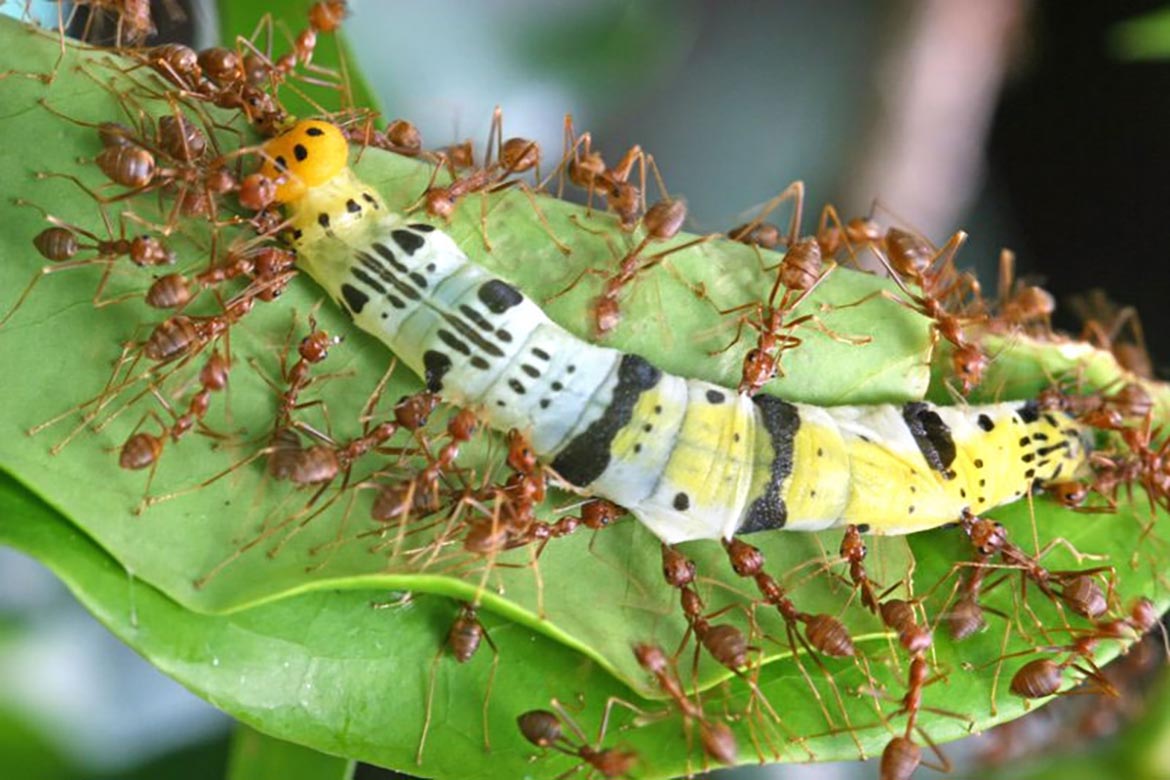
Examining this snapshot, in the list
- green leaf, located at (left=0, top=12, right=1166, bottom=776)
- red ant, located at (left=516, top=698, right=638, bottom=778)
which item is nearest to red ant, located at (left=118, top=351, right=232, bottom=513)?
green leaf, located at (left=0, top=12, right=1166, bottom=776)

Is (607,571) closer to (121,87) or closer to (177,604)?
(177,604)

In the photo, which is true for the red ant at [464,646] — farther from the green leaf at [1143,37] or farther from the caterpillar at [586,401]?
the green leaf at [1143,37]

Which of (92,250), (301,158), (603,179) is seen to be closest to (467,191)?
(301,158)

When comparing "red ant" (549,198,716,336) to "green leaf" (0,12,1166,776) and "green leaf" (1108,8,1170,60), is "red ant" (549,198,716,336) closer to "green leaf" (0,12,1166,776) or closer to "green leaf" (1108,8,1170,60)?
"green leaf" (0,12,1166,776)

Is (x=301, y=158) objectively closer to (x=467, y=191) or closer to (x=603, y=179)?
(x=467, y=191)

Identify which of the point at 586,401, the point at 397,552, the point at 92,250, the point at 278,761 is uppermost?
the point at 92,250

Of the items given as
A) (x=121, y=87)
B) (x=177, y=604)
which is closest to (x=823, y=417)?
(x=177, y=604)
